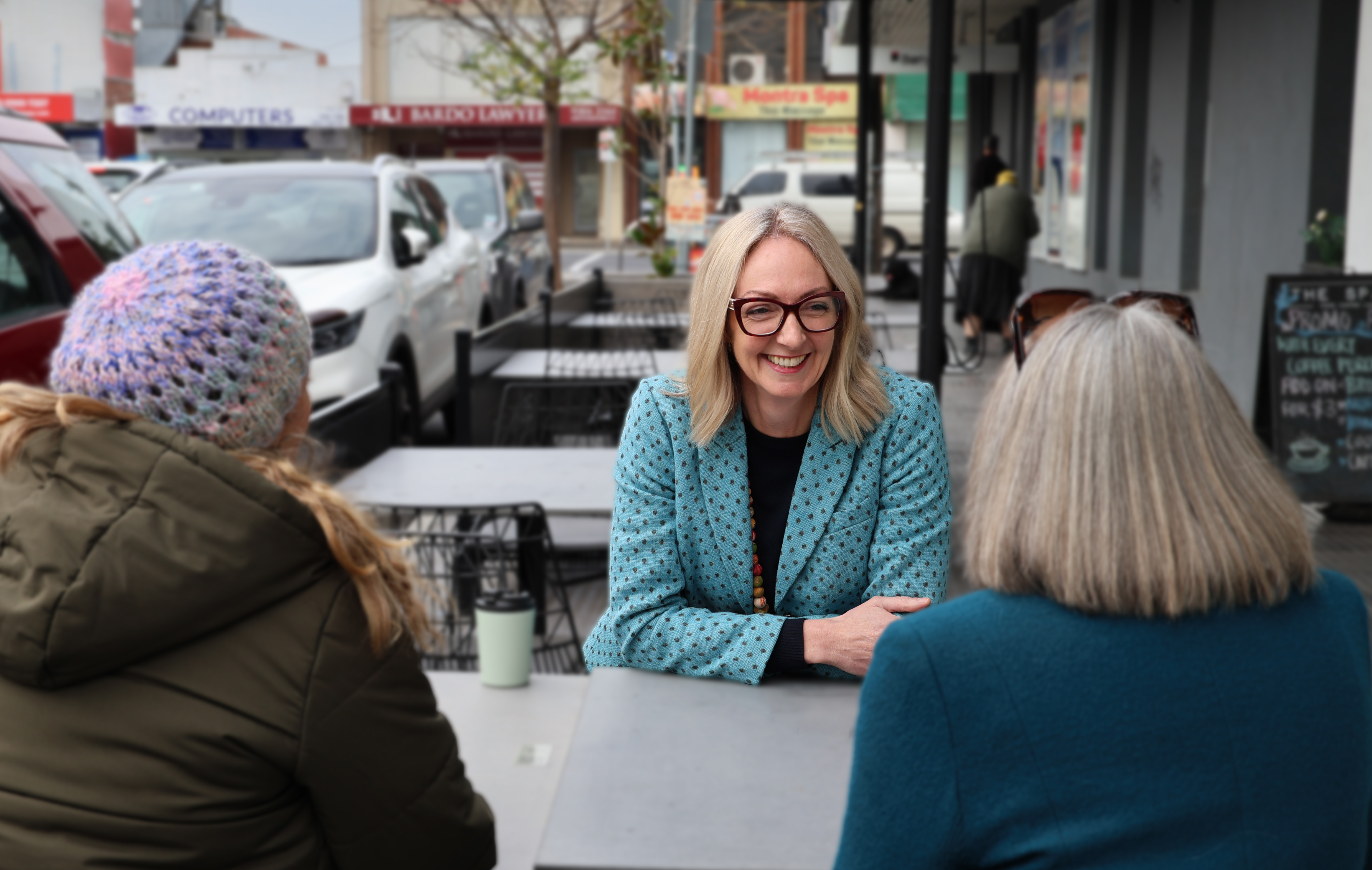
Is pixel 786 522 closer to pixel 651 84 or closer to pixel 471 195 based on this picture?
pixel 471 195

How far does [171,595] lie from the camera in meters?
1.47

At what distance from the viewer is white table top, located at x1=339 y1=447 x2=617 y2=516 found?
4398 mm

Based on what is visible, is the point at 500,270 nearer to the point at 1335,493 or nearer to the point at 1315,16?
the point at 1315,16

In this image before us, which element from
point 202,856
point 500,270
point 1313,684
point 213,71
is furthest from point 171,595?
point 213,71

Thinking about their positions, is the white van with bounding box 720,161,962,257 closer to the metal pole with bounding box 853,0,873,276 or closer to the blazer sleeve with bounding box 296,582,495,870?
the metal pole with bounding box 853,0,873,276

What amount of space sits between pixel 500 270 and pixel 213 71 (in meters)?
31.0

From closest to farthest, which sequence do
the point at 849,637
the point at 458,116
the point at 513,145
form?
the point at 849,637 < the point at 458,116 < the point at 513,145

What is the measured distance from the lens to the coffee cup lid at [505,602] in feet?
13.9

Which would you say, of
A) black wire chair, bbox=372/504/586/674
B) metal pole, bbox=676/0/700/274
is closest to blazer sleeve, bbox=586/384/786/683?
black wire chair, bbox=372/504/586/674

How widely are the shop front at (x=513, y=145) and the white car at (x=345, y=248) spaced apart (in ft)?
101

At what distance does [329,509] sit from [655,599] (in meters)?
0.84

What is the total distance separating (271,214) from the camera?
8461mm

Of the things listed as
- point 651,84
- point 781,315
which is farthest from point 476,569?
point 651,84

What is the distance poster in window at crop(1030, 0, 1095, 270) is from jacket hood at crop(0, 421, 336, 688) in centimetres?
1210
